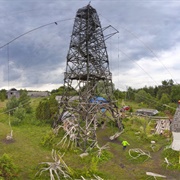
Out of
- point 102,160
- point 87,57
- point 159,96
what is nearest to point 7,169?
point 102,160

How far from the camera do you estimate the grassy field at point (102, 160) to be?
1291cm

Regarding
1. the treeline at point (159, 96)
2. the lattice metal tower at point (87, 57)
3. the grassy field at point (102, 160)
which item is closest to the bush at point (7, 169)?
the grassy field at point (102, 160)

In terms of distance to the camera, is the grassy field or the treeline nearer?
the grassy field

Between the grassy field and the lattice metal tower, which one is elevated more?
the lattice metal tower

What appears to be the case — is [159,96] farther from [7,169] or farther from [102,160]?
[7,169]

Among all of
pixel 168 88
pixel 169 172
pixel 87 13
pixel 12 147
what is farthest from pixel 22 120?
pixel 168 88

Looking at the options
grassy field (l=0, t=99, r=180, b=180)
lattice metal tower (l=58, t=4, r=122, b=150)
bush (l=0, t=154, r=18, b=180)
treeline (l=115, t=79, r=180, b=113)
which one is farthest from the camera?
treeline (l=115, t=79, r=180, b=113)

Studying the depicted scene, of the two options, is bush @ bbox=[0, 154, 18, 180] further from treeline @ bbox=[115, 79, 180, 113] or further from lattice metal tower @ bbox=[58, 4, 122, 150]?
treeline @ bbox=[115, 79, 180, 113]

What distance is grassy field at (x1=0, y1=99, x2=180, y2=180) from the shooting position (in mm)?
12906

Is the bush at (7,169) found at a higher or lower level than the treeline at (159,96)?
lower

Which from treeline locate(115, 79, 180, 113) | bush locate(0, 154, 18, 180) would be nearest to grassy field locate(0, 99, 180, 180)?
bush locate(0, 154, 18, 180)

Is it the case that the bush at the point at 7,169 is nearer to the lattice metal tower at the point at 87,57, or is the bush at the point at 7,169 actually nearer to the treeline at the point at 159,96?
the lattice metal tower at the point at 87,57

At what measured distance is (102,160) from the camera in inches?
599

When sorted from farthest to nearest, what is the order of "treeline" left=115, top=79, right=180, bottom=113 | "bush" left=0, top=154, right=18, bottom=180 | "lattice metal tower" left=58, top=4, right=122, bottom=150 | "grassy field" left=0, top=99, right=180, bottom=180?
1. "treeline" left=115, top=79, right=180, bottom=113
2. "lattice metal tower" left=58, top=4, right=122, bottom=150
3. "grassy field" left=0, top=99, right=180, bottom=180
4. "bush" left=0, top=154, right=18, bottom=180
